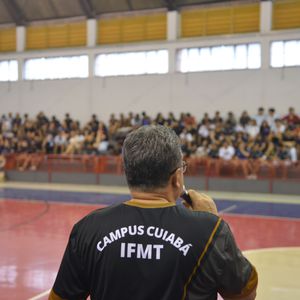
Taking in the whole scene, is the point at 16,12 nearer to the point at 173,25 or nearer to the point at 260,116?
the point at 173,25

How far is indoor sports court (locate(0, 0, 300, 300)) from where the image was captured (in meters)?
15.8

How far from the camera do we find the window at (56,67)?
2442cm

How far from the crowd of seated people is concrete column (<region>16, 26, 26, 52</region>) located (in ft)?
13.0

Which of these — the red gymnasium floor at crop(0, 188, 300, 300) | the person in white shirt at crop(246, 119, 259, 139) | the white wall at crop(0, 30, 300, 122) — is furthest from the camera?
the white wall at crop(0, 30, 300, 122)

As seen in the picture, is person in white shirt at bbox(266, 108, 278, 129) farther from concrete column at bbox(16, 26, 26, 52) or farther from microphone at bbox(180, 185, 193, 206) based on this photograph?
microphone at bbox(180, 185, 193, 206)

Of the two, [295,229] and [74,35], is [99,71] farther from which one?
[295,229]

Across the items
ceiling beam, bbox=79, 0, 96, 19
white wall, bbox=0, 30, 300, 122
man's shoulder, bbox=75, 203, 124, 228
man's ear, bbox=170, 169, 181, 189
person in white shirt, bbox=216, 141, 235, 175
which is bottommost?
person in white shirt, bbox=216, 141, 235, 175

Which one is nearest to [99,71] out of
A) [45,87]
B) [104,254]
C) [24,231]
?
[45,87]

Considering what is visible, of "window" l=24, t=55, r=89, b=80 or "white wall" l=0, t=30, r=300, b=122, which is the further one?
"window" l=24, t=55, r=89, b=80

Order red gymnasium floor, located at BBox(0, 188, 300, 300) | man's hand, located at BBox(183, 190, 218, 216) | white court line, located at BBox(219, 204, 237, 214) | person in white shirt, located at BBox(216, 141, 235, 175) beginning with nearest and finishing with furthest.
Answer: man's hand, located at BBox(183, 190, 218, 216) < red gymnasium floor, located at BBox(0, 188, 300, 300) < white court line, located at BBox(219, 204, 237, 214) < person in white shirt, located at BBox(216, 141, 235, 175)

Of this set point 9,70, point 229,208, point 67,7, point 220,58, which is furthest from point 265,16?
point 9,70

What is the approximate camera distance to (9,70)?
26172 mm

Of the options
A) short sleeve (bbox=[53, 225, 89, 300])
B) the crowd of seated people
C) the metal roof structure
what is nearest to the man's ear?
short sleeve (bbox=[53, 225, 89, 300])

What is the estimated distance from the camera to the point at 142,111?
22.6 m
